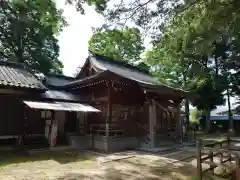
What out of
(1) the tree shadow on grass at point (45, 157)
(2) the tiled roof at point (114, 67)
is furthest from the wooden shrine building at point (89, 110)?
(1) the tree shadow on grass at point (45, 157)

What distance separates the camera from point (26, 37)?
30.3 meters

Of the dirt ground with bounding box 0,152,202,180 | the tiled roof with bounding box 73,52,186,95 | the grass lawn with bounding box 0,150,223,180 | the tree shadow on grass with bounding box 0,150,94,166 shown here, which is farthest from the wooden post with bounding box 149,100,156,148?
the tree shadow on grass with bounding box 0,150,94,166

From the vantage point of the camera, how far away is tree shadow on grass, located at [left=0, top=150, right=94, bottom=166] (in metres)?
10.4

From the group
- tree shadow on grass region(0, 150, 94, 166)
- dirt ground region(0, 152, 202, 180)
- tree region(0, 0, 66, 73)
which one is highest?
tree region(0, 0, 66, 73)

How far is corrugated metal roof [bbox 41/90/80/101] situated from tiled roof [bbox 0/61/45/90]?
34.8 inches

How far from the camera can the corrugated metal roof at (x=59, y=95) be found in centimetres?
1462

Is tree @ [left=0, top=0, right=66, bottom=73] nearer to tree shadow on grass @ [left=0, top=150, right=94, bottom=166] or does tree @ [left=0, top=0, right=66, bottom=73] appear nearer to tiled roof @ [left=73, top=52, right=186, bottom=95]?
tiled roof @ [left=73, top=52, right=186, bottom=95]

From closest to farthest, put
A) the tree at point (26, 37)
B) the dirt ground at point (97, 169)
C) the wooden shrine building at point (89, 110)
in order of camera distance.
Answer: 1. the dirt ground at point (97, 169)
2. the wooden shrine building at point (89, 110)
3. the tree at point (26, 37)

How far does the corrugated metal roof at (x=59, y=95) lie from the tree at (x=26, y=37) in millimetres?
10344

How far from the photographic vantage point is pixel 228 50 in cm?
2972

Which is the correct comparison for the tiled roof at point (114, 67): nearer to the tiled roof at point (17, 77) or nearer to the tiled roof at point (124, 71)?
the tiled roof at point (124, 71)

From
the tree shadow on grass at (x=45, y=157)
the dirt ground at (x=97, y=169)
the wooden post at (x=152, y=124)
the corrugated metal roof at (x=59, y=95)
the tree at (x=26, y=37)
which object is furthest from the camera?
the tree at (x=26, y=37)

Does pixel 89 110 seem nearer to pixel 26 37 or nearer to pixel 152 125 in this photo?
pixel 152 125

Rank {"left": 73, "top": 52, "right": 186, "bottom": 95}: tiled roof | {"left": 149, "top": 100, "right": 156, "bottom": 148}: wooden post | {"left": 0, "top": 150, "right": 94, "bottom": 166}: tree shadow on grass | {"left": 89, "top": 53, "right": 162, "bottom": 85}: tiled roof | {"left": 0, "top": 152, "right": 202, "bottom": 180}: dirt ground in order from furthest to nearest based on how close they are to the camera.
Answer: {"left": 89, "top": 53, "right": 162, "bottom": 85}: tiled roof < {"left": 149, "top": 100, "right": 156, "bottom": 148}: wooden post < {"left": 73, "top": 52, "right": 186, "bottom": 95}: tiled roof < {"left": 0, "top": 150, "right": 94, "bottom": 166}: tree shadow on grass < {"left": 0, "top": 152, "right": 202, "bottom": 180}: dirt ground
